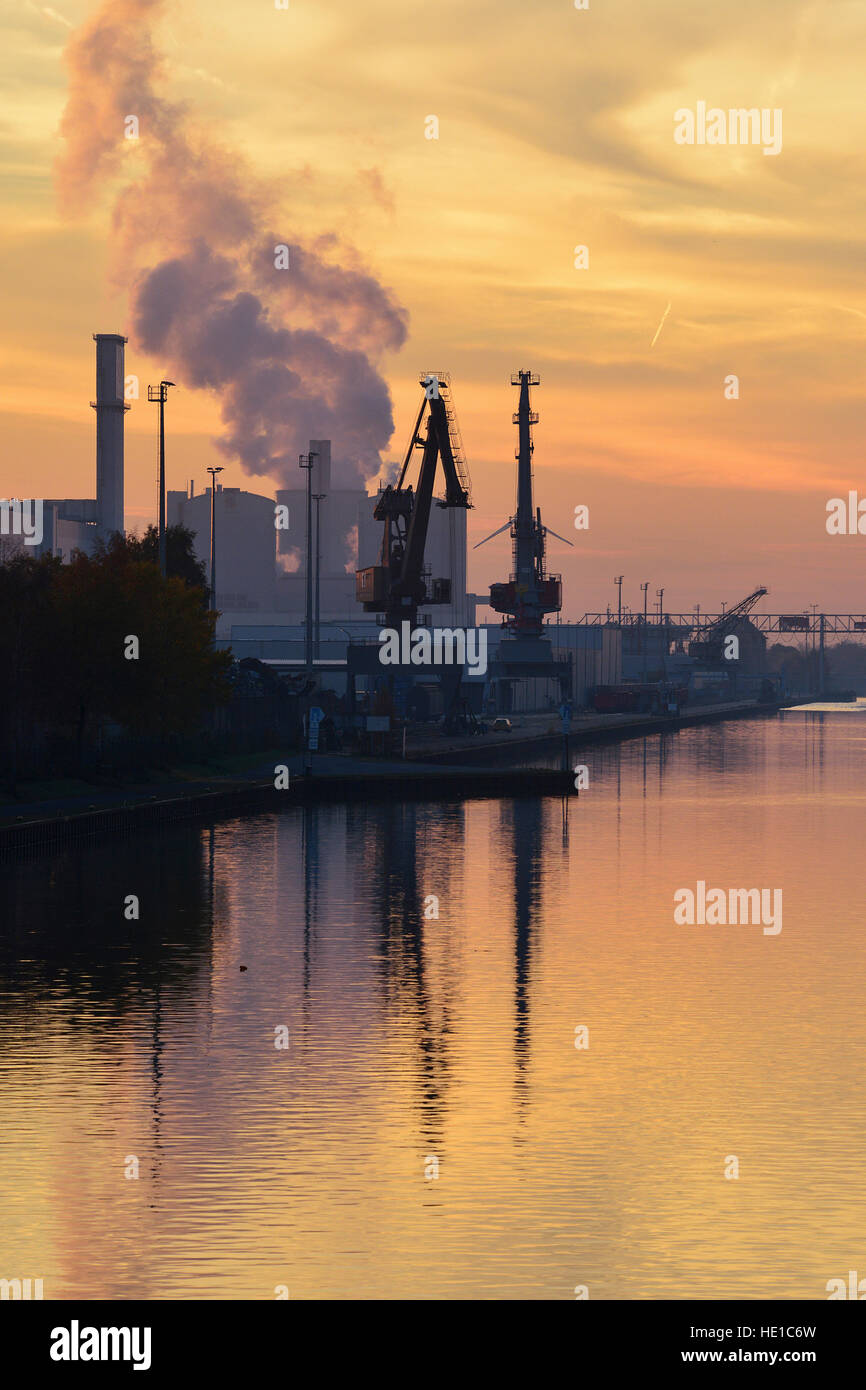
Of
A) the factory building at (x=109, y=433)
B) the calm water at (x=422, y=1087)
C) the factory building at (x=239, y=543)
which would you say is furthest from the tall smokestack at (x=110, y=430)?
the calm water at (x=422, y=1087)

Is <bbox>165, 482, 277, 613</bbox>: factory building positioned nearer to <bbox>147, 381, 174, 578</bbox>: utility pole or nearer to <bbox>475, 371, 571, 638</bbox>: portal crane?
<bbox>475, 371, 571, 638</bbox>: portal crane

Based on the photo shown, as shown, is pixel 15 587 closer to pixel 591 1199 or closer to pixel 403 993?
pixel 403 993

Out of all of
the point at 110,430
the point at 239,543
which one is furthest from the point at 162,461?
the point at 239,543

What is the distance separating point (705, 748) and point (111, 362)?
48.5 meters

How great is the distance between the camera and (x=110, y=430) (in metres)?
128

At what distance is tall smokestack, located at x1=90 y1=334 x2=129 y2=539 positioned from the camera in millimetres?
126375

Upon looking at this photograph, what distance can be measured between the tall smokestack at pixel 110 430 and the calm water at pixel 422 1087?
297ft

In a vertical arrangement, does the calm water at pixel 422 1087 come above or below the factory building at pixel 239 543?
below

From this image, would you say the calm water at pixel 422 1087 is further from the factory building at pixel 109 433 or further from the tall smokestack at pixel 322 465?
the tall smokestack at pixel 322 465

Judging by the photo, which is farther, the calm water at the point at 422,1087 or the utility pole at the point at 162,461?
the utility pole at the point at 162,461

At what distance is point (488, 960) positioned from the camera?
28.2 m

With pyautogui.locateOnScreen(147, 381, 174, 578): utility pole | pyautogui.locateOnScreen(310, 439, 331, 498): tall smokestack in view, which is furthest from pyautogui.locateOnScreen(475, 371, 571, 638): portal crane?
pyautogui.locateOnScreen(147, 381, 174, 578): utility pole

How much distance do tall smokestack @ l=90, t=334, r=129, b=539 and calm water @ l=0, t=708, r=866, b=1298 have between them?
297ft

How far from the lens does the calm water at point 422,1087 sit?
1343 cm
